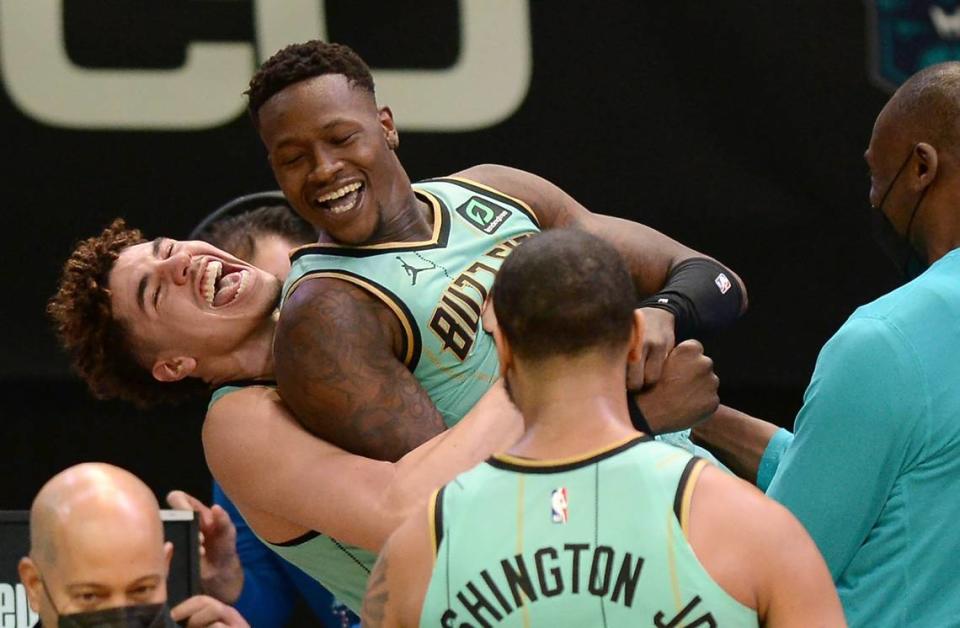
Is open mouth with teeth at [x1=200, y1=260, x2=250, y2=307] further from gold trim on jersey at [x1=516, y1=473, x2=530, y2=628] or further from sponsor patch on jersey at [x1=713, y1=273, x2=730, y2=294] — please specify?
gold trim on jersey at [x1=516, y1=473, x2=530, y2=628]

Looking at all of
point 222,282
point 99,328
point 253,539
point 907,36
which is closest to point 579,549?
point 222,282

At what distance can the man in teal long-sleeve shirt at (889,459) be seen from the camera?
2.67m

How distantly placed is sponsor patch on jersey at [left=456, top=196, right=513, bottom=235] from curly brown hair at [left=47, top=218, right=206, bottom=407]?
2.53ft

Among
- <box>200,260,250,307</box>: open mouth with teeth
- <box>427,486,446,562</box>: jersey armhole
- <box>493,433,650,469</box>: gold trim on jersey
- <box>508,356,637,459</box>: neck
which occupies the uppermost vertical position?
<box>508,356,637,459</box>: neck

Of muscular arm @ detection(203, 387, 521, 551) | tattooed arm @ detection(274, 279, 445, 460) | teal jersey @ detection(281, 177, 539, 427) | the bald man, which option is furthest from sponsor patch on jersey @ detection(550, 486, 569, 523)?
teal jersey @ detection(281, 177, 539, 427)

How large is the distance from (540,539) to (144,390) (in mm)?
1721

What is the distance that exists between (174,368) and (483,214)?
767 mm

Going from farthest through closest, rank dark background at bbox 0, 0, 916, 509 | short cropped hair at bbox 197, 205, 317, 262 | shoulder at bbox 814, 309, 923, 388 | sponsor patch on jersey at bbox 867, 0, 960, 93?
sponsor patch on jersey at bbox 867, 0, 960, 93 < dark background at bbox 0, 0, 916, 509 < short cropped hair at bbox 197, 205, 317, 262 < shoulder at bbox 814, 309, 923, 388

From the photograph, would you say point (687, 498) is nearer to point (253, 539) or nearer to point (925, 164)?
point (925, 164)

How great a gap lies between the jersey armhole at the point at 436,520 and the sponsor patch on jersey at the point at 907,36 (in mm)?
2560

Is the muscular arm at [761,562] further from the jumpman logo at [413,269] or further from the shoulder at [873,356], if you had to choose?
the jumpman logo at [413,269]

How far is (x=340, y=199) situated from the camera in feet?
10.3

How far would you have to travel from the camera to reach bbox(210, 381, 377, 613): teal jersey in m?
3.18

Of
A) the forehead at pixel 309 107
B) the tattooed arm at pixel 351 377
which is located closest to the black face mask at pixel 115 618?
the tattooed arm at pixel 351 377
